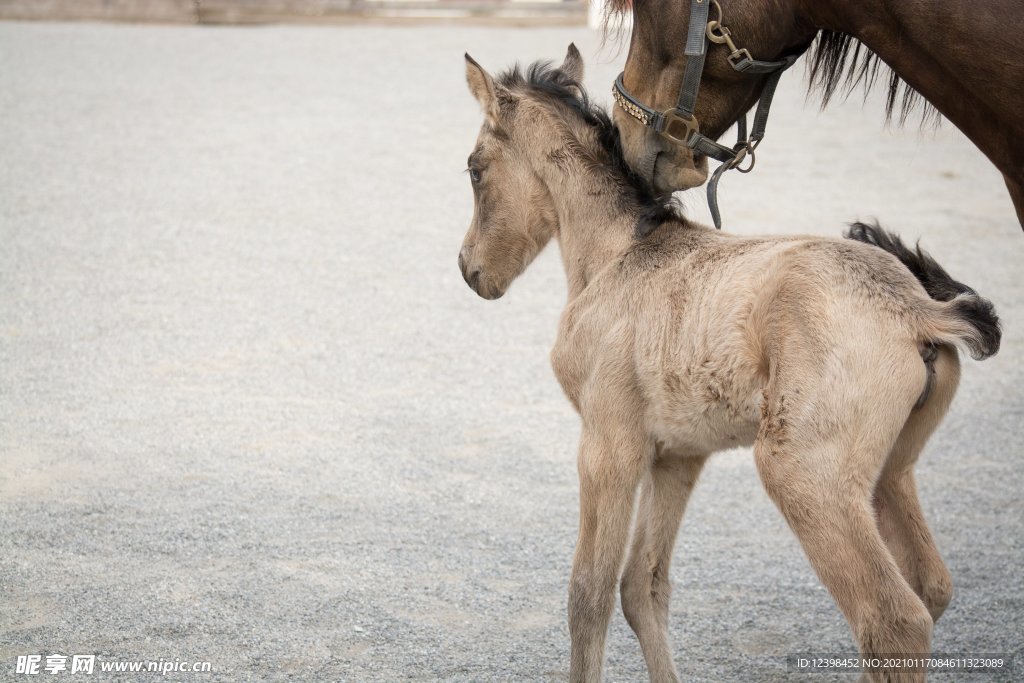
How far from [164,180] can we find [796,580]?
295 inches

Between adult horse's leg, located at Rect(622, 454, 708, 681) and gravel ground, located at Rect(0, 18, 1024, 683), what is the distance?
0.31 m

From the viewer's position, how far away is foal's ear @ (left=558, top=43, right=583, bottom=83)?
3.95 meters

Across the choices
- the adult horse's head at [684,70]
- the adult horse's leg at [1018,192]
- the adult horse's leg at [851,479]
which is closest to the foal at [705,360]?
the adult horse's leg at [851,479]

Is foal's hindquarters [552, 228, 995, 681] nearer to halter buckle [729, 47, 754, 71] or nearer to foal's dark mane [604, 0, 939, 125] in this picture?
halter buckle [729, 47, 754, 71]

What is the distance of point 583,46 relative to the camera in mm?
14141

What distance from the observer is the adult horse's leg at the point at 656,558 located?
3.51 m

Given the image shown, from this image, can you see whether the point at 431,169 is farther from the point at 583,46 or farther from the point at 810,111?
the point at 810,111

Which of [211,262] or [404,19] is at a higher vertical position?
[404,19]

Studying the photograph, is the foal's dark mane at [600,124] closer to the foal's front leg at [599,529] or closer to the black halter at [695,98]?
the black halter at [695,98]

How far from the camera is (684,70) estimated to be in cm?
339

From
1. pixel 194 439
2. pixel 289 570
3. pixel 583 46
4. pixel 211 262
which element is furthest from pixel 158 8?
pixel 289 570

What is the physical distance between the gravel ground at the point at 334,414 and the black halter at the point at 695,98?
2.18ft

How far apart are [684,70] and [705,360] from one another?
0.98 meters

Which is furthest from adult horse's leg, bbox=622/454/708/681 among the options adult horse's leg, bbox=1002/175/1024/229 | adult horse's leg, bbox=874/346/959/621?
adult horse's leg, bbox=1002/175/1024/229
